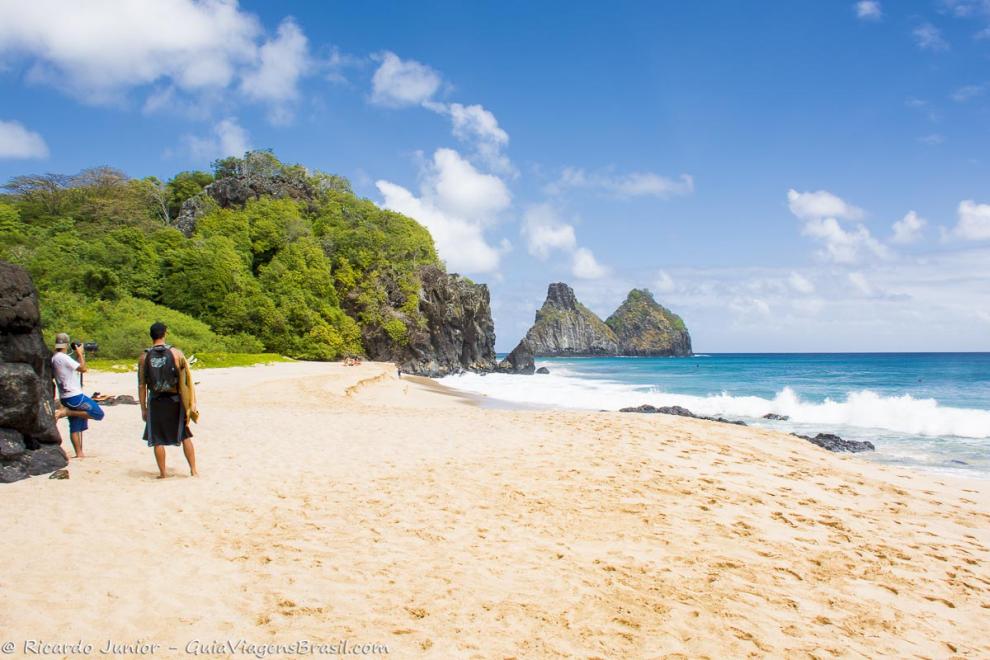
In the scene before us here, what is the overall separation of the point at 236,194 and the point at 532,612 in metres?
57.6

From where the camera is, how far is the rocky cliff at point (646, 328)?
16300 centimetres

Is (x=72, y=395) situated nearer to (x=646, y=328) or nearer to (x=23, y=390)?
(x=23, y=390)

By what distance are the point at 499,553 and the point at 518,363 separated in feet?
202

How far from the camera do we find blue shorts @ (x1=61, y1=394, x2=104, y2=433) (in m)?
8.06

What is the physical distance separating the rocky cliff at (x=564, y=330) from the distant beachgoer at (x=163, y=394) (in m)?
143

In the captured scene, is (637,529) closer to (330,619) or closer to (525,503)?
(525,503)

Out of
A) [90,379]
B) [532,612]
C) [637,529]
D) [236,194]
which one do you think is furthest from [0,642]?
[236,194]

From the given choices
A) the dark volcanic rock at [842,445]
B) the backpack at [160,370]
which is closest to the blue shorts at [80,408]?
the backpack at [160,370]

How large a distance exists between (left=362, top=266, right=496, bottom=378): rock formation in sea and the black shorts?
135ft

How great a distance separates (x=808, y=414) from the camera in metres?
24.7

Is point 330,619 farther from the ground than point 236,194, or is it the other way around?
point 236,194

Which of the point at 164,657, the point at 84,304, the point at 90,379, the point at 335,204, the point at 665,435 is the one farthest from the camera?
the point at 335,204

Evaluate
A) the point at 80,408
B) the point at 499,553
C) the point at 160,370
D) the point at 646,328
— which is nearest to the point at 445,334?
the point at 80,408

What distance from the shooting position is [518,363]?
66.6m
